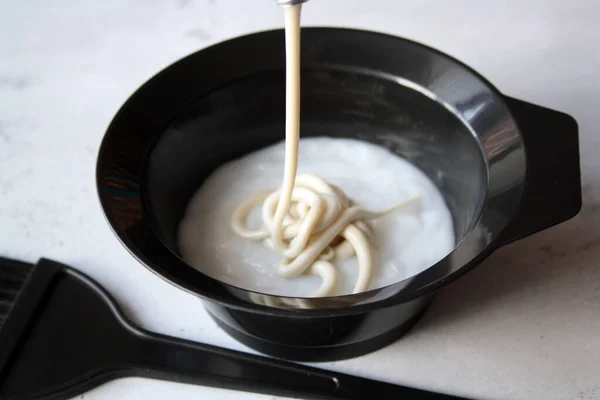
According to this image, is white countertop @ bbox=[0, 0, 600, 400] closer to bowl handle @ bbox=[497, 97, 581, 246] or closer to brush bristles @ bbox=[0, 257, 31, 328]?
brush bristles @ bbox=[0, 257, 31, 328]

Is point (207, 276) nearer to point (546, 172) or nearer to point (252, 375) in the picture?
point (252, 375)

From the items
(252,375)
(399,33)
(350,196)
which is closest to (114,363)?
(252,375)

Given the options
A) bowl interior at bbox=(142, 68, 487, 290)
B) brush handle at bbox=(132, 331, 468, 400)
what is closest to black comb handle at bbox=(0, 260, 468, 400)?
brush handle at bbox=(132, 331, 468, 400)

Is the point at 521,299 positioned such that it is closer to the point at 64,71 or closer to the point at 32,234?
the point at 32,234

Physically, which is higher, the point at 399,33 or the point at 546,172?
the point at 399,33

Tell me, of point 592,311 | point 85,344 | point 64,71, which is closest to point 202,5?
point 64,71

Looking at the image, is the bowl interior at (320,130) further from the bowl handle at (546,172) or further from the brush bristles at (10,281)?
the brush bristles at (10,281)
